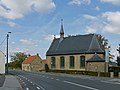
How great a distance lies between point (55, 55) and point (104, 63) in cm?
2633

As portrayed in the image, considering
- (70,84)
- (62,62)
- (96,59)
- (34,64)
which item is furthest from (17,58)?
(70,84)

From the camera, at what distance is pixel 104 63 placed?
217 ft

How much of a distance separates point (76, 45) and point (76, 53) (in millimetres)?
3719

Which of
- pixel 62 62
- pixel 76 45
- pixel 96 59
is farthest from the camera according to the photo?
pixel 62 62

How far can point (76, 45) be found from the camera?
277 ft

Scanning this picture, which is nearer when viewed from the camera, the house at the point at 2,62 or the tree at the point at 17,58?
the house at the point at 2,62

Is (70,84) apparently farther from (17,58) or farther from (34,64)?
(17,58)

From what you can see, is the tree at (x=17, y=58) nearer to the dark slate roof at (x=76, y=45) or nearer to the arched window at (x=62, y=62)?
the dark slate roof at (x=76, y=45)

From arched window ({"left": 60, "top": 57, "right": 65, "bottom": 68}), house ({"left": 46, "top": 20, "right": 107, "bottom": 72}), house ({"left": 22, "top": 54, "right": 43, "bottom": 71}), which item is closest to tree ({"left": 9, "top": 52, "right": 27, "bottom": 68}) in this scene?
house ({"left": 22, "top": 54, "right": 43, "bottom": 71})

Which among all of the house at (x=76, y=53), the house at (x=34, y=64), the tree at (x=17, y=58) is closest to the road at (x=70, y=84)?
the house at (x=76, y=53)

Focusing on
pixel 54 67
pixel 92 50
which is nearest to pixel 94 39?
pixel 92 50

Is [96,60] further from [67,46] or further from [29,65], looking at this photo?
[29,65]

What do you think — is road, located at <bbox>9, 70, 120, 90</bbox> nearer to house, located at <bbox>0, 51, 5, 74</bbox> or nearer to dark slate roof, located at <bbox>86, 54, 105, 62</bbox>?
house, located at <bbox>0, 51, 5, 74</bbox>

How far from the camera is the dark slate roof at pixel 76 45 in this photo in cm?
7769
